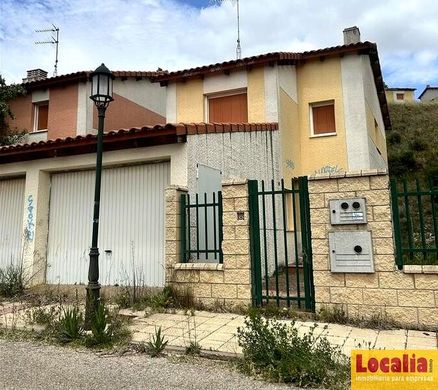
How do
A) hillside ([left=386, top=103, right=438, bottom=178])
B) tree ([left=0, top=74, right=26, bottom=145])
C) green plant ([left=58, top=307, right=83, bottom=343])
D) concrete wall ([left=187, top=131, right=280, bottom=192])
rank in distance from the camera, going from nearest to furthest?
green plant ([left=58, top=307, right=83, bottom=343])
concrete wall ([left=187, top=131, right=280, bottom=192])
tree ([left=0, top=74, right=26, bottom=145])
hillside ([left=386, top=103, right=438, bottom=178])

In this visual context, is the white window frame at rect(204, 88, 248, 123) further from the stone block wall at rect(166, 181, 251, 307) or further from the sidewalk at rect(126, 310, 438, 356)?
the sidewalk at rect(126, 310, 438, 356)

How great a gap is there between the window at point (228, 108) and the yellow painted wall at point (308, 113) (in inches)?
79.7

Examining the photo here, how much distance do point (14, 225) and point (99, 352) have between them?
6608 millimetres

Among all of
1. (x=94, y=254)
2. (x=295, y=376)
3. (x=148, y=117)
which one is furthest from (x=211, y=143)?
(x=148, y=117)

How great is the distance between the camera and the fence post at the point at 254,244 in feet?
21.7

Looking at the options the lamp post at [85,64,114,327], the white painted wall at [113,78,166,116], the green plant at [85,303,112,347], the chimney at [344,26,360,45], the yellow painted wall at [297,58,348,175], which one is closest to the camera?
the green plant at [85,303,112,347]

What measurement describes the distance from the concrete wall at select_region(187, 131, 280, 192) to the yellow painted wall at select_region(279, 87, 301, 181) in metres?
0.53

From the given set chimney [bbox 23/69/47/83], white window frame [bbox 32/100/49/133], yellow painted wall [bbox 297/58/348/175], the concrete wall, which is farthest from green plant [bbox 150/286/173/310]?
chimney [bbox 23/69/47/83]

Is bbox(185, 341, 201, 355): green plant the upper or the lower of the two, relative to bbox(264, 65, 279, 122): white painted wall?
lower

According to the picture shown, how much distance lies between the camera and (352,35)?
15.0 m

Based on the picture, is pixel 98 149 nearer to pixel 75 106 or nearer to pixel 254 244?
pixel 254 244

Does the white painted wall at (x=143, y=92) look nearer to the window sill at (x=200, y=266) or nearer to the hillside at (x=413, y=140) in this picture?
the window sill at (x=200, y=266)

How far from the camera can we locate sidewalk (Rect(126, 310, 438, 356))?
4.84 m

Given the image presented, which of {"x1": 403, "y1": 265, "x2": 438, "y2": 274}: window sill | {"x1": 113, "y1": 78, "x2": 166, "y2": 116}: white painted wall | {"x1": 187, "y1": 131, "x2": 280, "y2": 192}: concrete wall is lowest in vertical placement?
{"x1": 403, "y1": 265, "x2": 438, "y2": 274}: window sill
